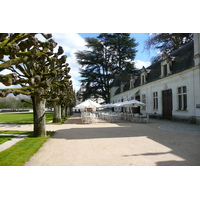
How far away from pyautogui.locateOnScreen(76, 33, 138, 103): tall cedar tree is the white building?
52.8 ft

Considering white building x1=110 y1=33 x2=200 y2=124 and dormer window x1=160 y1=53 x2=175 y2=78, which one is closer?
white building x1=110 y1=33 x2=200 y2=124

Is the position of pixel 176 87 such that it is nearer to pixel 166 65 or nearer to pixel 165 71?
pixel 165 71

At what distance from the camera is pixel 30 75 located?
873cm

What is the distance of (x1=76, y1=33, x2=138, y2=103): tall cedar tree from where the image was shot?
125ft

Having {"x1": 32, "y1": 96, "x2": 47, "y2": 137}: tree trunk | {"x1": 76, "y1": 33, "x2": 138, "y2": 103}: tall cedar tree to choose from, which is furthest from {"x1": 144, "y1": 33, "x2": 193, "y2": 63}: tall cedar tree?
{"x1": 32, "y1": 96, "x2": 47, "y2": 137}: tree trunk

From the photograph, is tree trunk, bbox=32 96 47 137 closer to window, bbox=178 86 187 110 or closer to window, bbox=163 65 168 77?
window, bbox=178 86 187 110

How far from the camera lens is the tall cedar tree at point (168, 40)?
2147 cm

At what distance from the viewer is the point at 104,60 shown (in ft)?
124

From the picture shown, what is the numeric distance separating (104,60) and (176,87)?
23.7 metres

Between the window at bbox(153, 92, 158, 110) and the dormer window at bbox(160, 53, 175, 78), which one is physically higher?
the dormer window at bbox(160, 53, 175, 78)

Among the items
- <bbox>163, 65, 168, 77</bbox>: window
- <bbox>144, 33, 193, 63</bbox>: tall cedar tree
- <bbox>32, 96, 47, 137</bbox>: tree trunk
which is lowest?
<bbox>32, 96, 47, 137</bbox>: tree trunk

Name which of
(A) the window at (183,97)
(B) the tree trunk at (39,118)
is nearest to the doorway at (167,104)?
(A) the window at (183,97)
